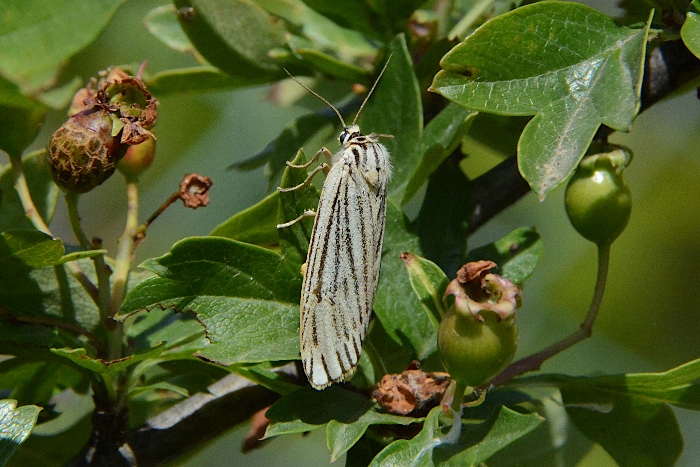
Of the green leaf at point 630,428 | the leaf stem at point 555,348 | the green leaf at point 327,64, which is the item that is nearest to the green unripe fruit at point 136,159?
the green leaf at point 327,64

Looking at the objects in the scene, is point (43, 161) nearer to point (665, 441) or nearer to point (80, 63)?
point (665, 441)

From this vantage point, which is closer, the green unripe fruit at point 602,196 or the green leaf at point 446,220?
the green unripe fruit at point 602,196

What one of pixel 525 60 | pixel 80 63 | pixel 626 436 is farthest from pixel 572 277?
pixel 80 63

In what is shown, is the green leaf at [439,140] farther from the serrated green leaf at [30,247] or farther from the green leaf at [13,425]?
the green leaf at [13,425]

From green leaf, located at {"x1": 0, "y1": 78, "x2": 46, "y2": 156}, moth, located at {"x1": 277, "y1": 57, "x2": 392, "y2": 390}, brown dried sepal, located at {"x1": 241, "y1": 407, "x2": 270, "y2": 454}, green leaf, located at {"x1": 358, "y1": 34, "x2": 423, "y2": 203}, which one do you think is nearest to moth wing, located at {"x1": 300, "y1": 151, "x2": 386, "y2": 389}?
moth, located at {"x1": 277, "y1": 57, "x2": 392, "y2": 390}

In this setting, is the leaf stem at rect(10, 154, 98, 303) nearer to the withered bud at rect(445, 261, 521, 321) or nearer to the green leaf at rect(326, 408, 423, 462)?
the green leaf at rect(326, 408, 423, 462)

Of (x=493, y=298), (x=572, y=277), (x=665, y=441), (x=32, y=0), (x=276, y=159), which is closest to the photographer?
(x=32, y=0)
